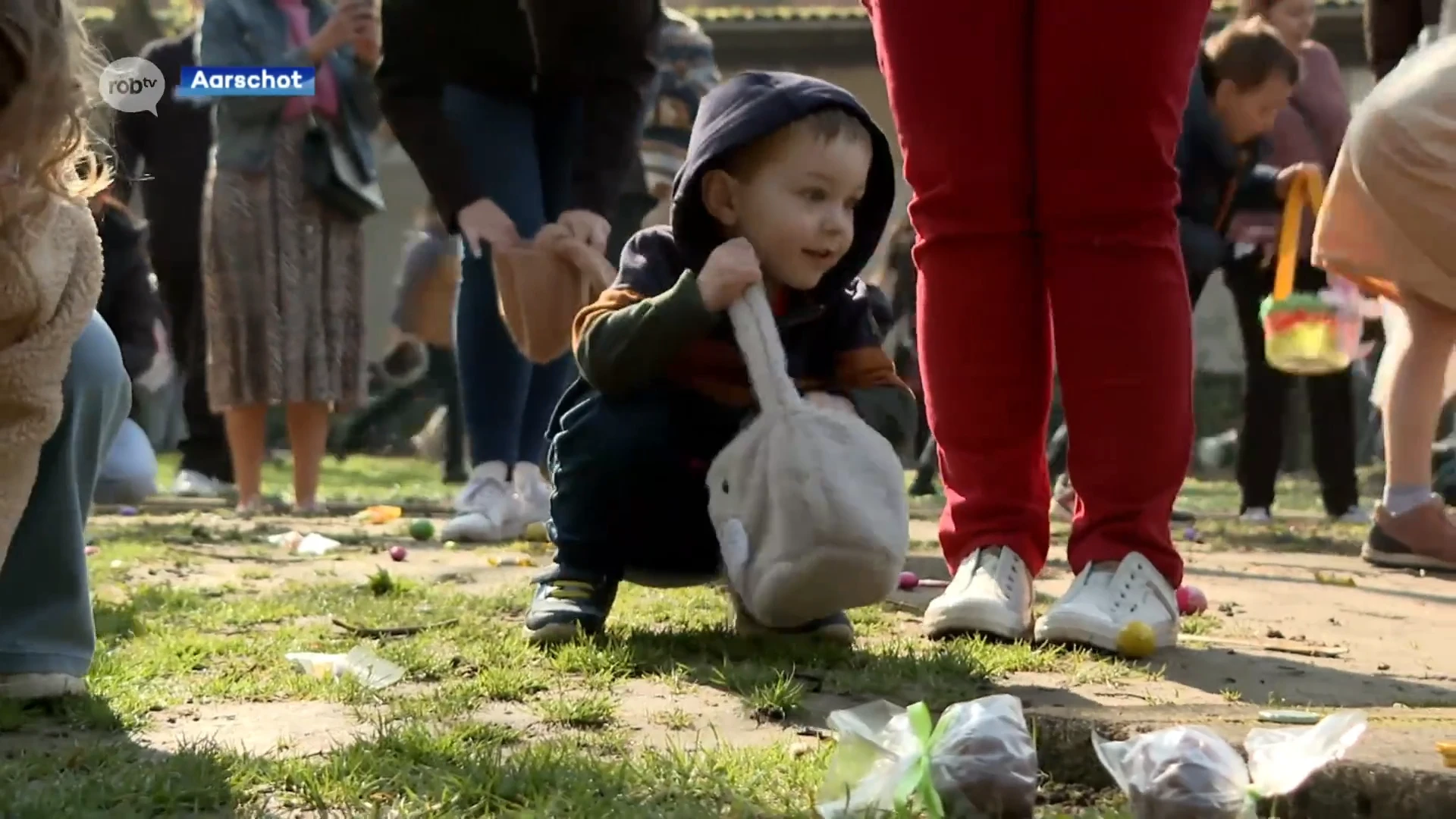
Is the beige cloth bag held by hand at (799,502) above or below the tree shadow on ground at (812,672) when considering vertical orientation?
above

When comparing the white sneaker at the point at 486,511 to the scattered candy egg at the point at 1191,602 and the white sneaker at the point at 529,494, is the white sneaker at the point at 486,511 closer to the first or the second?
the white sneaker at the point at 529,494

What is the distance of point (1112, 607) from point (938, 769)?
3.75 feet

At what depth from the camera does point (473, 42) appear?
14.7ft

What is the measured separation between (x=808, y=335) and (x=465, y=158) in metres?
1.85

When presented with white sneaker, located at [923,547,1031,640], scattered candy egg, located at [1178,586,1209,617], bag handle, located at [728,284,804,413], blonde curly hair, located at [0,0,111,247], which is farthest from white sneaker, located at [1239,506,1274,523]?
blonde curly hair, located at [0,0,111,247]

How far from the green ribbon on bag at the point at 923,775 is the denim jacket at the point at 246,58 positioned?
4412 mm

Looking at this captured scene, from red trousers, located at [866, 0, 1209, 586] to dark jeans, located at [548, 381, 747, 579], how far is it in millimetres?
466

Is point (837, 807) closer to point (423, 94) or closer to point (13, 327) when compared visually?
point (13, 327)

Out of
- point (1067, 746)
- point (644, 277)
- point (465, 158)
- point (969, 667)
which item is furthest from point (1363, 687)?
point (465, 158)

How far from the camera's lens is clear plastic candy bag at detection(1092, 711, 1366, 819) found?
1615 mm

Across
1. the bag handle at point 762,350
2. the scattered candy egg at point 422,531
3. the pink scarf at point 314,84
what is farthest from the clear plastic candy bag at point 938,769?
the pink scarf at point 314,84

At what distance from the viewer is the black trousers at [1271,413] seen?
20.8 feet

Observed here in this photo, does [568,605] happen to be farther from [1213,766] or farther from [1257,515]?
[1257,515]

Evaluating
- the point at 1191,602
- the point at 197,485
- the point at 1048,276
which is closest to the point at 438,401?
the point at 197,485
